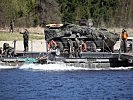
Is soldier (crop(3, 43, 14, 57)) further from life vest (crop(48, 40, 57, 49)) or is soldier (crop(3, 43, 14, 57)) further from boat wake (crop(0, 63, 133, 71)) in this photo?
life vest (crop(48, 40, 57, 49))

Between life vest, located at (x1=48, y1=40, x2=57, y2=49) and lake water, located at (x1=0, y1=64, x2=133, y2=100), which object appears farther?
life vest, located at (x1=48, y1=40, x2=57, y2=49)

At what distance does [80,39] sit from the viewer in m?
40.0

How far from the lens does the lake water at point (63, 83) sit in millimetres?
25781

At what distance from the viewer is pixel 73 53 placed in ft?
122

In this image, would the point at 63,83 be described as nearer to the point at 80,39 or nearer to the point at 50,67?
the point at 50,67

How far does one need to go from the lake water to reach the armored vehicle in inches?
80.0

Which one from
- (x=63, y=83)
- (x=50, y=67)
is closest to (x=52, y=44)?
(x=50, y=67)

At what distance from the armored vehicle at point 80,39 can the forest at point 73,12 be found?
40.8 m

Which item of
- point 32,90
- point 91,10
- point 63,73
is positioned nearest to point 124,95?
point 32,90

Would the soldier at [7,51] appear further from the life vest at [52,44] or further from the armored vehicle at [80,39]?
the life vest at [52,44]

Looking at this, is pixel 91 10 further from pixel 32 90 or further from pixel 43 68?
pixel 32 90

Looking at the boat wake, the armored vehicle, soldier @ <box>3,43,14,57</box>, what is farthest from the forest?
the boat wake

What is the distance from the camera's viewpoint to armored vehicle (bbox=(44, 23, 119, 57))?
38.3 m

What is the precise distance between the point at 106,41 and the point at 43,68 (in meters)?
5.12
